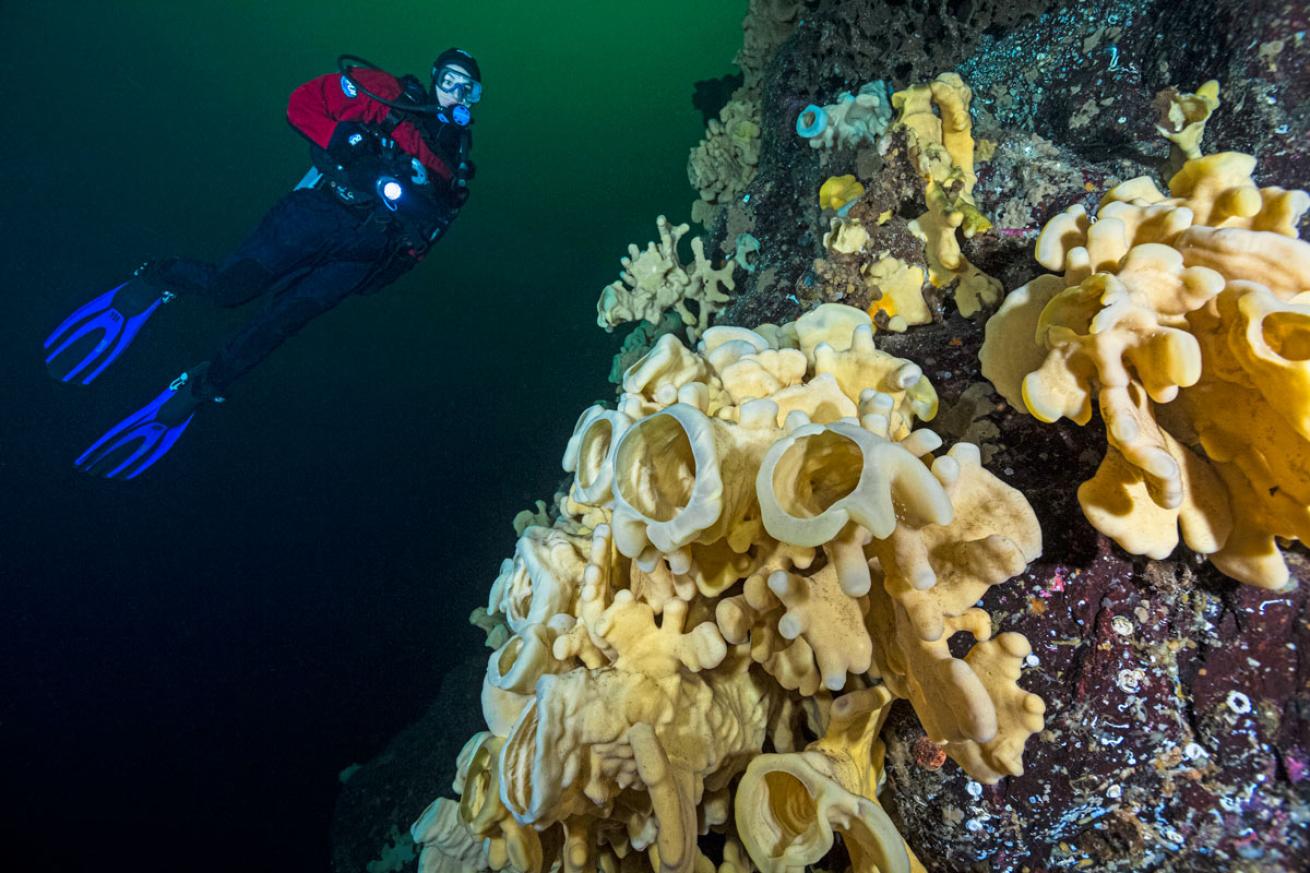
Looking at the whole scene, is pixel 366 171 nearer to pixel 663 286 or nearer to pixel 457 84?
pixel 457 84

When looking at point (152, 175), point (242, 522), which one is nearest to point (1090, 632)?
point (242, 522)

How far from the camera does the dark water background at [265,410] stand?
49.9 ft

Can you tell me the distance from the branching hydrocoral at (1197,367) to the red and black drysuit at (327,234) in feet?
26.6

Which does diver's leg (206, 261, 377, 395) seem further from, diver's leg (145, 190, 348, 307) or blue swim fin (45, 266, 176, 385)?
blue swim fin (45, 266, 176, 385)

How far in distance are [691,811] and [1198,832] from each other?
1204mm

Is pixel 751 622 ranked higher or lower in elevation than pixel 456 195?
lower

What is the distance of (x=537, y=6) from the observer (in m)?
43.2

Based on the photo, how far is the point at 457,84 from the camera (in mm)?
7527

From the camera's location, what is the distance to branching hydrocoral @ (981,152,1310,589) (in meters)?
1.04

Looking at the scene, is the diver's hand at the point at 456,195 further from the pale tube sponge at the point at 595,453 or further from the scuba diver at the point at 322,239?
the pale tube sponge at the point at 595,453

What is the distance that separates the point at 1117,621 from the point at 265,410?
160 ft

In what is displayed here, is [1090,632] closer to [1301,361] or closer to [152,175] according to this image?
[1301,361]

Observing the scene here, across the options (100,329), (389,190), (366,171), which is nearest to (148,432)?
(100,329)

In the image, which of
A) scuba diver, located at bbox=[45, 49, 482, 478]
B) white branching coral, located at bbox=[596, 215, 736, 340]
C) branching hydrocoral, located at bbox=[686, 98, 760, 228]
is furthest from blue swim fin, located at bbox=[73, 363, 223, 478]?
branching hydrocoral, located at bbox=[686, 98, 760, 228]
